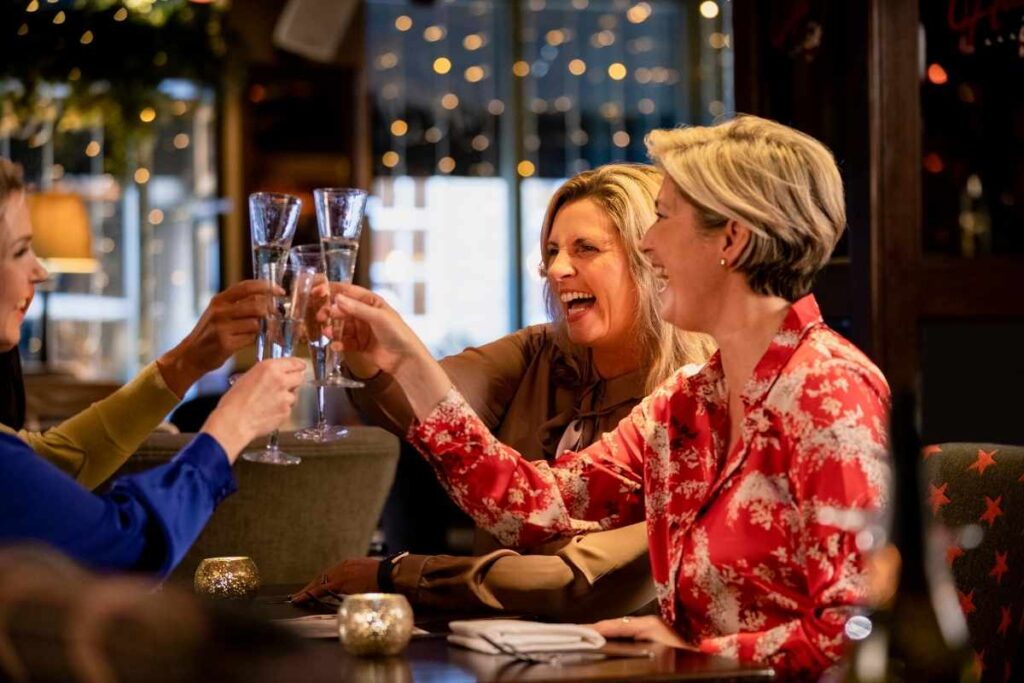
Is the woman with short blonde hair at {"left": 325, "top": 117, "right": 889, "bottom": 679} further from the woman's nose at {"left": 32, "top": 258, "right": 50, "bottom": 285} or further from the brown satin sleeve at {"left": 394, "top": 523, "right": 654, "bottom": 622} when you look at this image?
the woman's nose at {"left": 32, "top": 258, "right": 50, "bottom": 285}

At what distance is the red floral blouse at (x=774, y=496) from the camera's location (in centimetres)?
182

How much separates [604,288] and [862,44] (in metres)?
1.36

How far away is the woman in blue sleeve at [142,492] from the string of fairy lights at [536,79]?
27.4 feet

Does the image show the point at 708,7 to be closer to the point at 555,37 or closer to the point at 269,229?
the point at 555,37

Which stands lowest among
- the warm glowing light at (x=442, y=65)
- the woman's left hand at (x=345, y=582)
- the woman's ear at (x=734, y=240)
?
the woman's left hand at (x=345, y=582)

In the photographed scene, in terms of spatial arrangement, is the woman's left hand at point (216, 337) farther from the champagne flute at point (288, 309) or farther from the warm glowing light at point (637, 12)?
the warm glowing light at point (637, 12)

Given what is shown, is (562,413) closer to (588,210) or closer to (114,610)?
(588,210)

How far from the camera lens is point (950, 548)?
238cm

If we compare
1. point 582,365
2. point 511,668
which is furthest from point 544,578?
point 582,365

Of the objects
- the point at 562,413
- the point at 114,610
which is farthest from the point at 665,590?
the point at 114,610

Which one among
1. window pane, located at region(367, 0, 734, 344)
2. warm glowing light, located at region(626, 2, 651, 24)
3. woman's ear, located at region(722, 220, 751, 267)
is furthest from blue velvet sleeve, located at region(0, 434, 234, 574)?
warm glowing light, located at region(626, 2, 651, 24)

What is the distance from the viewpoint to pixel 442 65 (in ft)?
34.3

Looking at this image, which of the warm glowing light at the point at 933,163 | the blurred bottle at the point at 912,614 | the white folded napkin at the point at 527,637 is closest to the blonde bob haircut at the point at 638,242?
the white folded napkin at the point at 527,637

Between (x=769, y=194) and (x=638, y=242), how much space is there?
73 cm
